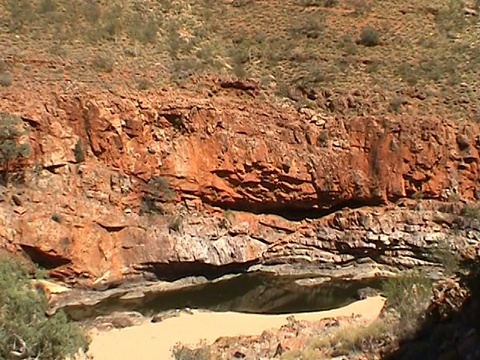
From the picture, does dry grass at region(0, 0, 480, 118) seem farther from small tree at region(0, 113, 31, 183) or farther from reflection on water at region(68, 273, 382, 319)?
reflection on water at region(68, 273, 382, 319)

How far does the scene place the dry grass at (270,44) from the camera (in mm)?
24656

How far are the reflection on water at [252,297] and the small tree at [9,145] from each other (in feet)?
15.0

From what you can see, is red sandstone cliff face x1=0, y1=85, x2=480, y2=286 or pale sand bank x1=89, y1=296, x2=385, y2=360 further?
red sandstone cliff face x1=0, y1=85, x2=480, y2=286

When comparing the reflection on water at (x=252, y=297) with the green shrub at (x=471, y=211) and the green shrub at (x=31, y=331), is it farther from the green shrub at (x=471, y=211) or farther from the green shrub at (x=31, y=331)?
the green shrub at (x=31, y=331)

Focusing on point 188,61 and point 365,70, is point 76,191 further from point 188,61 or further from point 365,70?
point 365,70

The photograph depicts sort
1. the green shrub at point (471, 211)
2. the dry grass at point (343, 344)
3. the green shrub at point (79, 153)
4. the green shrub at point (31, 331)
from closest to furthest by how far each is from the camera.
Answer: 1. the dry grass at point (343, 344)
2. the green shrub at point (31, 331)
3. the green shrub at point (79, 153)
4. the green shrub at point (471, 211)

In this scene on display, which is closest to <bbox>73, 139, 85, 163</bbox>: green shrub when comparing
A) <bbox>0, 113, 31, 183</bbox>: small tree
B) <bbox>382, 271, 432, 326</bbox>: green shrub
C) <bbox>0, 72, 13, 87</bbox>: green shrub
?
<bbox>0, 113, 31, 183</bbox>: small tree

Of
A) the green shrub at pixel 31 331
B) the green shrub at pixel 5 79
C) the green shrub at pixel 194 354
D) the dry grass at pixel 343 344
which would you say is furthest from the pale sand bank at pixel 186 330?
the green shrub at pixel 5 79

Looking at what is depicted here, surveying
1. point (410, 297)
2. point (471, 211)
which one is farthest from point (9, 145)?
point (471, 211)

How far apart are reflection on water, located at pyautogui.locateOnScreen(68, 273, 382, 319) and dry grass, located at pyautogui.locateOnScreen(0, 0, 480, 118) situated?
22.2ft

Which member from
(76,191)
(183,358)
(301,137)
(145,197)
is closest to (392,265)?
(301,137)

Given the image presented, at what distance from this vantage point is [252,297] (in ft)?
68.4

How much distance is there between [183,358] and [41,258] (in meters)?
8.72

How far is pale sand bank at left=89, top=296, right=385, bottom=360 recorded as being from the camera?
15828 millimetres
